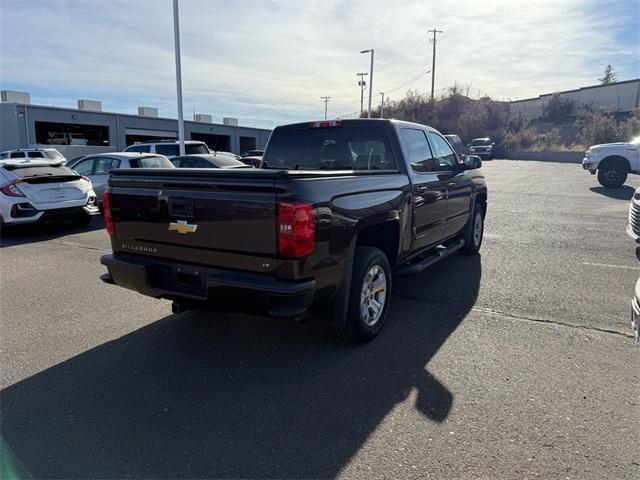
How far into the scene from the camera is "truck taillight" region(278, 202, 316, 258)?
9.93ft

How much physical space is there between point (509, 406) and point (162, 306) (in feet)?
11.6

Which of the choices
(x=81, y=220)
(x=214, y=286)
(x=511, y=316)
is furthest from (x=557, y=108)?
(x=214, y=286)

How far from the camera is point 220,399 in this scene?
3125mm

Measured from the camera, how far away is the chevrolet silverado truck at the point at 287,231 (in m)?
3.11

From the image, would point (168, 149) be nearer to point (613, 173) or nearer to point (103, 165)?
point (103, 165)

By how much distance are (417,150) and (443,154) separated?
945 mm

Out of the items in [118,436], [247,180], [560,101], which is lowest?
[118,436]

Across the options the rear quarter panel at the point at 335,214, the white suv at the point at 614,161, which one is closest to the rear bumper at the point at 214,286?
the rear quarter panel at the point at 335,214

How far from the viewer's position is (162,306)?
4926 millimetres

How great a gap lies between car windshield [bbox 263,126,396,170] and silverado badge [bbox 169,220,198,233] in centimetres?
194

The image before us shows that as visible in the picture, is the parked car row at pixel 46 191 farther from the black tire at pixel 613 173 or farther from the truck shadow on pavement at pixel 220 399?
the black tire at pixel 613 173

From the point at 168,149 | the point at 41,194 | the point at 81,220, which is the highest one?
the point at 168,149

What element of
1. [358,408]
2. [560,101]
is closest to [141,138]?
[358,408]

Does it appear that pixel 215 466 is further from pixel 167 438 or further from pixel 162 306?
pixel 162 306
